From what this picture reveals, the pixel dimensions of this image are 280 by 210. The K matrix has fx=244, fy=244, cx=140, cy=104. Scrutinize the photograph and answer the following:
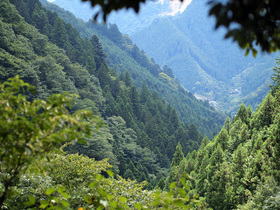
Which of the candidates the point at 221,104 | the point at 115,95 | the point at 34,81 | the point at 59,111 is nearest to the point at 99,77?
the point at 115,95

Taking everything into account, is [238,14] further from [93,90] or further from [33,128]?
[93,90]

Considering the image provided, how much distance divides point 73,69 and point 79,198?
102ft

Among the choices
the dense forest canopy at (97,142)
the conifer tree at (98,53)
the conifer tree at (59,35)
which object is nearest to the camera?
the dense forest canopy at (97,142)

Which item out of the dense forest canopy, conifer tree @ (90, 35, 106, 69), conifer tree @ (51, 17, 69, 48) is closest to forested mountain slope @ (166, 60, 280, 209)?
the dense forest canopy

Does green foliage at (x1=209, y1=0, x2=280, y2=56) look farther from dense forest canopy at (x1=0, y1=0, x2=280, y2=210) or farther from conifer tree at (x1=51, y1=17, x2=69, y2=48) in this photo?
conifer tree at (x1=51, y1=17, x2=69, y2=48)

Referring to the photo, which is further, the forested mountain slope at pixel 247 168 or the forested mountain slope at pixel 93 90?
the forested mountain slope at pixel 93 90

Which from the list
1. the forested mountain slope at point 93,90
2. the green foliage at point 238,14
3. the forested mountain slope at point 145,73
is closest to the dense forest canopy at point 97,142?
the forested mountain slope at point 93,90

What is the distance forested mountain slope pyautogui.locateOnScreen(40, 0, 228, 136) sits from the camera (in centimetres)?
7725

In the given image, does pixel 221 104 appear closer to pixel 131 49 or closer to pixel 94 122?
pixel 131 49

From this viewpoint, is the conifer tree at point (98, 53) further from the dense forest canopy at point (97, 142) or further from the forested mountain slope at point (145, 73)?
the forested mountain slope at point (145, 73)

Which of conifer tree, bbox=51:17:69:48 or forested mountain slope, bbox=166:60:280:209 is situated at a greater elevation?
conifer tree, bbox=51:17:69:48

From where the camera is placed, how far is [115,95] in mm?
46906

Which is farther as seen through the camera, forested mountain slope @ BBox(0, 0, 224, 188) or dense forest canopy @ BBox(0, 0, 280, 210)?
forested mountain slope @ BBox(0, 0, 224, 188)

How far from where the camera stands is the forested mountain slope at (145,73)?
253ft
